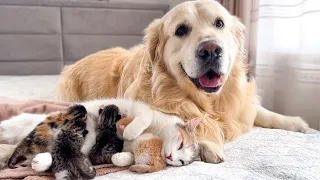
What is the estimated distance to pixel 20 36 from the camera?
382cm

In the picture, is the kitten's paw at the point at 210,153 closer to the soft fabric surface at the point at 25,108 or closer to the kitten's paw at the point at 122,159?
the kitten's paw at the point at 122,159

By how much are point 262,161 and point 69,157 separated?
0.67 metres

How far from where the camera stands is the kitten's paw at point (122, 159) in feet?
3.67

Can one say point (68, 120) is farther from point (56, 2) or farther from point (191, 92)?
point (56, 2)

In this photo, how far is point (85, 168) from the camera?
1007 millimetres

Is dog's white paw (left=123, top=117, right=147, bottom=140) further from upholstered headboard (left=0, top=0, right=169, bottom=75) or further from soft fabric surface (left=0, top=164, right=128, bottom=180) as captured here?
upholstered headboard (left=0, top=0, right=169, bottom=75)

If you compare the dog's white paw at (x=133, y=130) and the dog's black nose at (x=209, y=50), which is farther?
the dog's black nose at (x=209, y=50)

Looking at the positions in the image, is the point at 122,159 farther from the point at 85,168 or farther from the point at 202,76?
the point at 202,76

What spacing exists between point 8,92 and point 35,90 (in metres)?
0.21

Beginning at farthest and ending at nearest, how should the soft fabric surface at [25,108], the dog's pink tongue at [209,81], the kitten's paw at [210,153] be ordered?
1. the soft fabric surface at [25,108]
2. the dog's pink tongue at [209,81]
3. the kitten's paw at [210,153]

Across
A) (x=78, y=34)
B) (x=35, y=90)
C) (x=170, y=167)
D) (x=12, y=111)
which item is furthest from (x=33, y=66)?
(x=170, y=167)

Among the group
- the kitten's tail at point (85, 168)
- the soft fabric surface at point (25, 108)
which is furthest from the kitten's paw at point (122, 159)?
the soft fabric surface at point (25, 108)

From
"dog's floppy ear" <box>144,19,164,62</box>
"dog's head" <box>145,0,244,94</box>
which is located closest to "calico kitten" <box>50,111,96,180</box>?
"dog's head" <box>145,0,244,94</box>

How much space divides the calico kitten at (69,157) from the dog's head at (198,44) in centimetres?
56
